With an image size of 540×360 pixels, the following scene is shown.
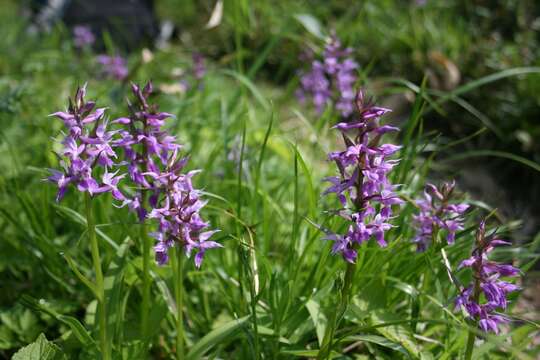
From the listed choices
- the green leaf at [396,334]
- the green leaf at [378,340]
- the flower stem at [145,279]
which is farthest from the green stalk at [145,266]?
the green leaf at [396,334]

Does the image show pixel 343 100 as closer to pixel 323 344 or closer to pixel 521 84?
pixel 323 344

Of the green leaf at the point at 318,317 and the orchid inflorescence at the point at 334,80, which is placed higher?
the orchid inflorescence at the point at 334,80

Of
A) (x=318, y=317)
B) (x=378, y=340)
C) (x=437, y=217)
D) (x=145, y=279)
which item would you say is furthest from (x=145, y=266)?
(x=437, y=217)

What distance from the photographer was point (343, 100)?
319 centimetres

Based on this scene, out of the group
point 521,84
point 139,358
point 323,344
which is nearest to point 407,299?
point 323,344

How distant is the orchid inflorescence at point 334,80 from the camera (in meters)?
3.08

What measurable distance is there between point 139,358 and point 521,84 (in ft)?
14.4

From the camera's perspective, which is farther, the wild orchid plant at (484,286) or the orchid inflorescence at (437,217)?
the orchid inflorescence at (437,217)

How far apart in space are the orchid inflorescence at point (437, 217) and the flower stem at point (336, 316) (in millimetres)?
416

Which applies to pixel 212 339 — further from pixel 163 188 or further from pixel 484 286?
pixel 484 286

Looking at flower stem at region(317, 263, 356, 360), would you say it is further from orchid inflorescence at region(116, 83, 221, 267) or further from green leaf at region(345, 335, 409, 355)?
orchid inflorescence at region(116, 83, 221, 267)

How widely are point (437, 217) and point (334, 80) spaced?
1.41 meters

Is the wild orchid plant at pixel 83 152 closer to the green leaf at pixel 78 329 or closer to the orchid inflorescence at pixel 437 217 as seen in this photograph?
the green leaf at pixel 78 329

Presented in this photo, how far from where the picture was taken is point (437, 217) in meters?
1.97
